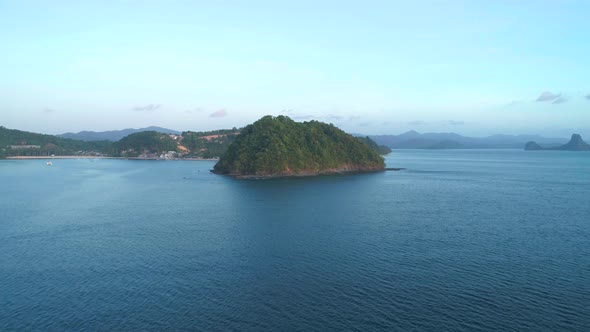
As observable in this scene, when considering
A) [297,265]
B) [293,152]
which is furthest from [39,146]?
[297,265]

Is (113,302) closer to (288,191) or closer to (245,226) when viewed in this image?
(245,226)

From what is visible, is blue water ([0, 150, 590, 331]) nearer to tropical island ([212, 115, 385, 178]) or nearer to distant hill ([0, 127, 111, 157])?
tropical island ([212, 115, 385, 178])

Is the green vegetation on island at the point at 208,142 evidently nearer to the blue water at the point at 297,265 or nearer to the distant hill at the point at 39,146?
the distant hill at the point at 39,146

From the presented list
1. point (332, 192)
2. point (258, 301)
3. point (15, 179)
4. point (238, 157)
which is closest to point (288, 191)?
point (332, 192)

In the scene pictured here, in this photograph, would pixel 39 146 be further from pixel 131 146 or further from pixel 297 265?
pixel 297 265

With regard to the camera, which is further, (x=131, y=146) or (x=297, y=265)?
(x=131, y=146)

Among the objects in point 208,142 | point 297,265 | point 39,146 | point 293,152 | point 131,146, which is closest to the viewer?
point 297,265
